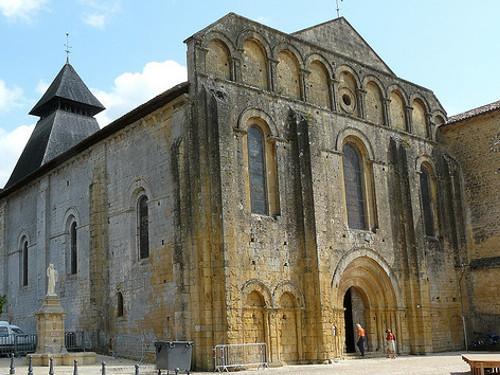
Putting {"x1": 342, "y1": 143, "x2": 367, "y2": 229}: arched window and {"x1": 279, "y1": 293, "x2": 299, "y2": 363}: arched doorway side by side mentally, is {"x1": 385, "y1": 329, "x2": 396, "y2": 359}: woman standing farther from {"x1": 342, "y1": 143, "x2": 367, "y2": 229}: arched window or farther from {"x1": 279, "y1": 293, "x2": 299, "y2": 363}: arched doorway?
{"x1": 342, "y1": 143, "x2": 367, "y2": 229}: arched window

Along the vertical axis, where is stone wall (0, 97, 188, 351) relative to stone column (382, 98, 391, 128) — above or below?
below

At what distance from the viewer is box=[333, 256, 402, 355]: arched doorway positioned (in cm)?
2447

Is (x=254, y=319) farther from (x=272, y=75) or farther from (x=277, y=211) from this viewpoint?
(x=272, y=75)

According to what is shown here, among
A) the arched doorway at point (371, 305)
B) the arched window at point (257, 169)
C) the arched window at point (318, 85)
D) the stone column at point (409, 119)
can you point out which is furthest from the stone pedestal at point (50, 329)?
the stone column at point (409, 119)

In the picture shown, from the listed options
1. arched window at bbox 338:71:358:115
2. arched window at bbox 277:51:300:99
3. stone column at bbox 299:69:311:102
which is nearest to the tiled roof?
arched window at bbox 338:71:358:115

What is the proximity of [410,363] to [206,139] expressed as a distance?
925cm

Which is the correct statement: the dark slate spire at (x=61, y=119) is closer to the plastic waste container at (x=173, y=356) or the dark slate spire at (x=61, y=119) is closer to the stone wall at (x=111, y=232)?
the stone wall at (x=111, y=232)

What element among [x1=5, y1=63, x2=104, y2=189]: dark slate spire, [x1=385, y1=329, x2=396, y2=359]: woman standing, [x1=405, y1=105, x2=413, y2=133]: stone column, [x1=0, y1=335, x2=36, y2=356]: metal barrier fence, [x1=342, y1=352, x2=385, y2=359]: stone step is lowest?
[x1=342, y1=352, x2=385, y2=359]: stone step

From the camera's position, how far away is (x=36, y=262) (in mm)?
29719

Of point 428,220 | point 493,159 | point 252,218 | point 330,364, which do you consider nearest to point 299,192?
point 252,218

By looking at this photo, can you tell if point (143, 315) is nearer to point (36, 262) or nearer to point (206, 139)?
point (206, 139)

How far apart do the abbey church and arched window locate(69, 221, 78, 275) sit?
7cm

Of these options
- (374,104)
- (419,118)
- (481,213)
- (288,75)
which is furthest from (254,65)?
(481,213)

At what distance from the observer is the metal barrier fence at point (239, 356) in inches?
727
